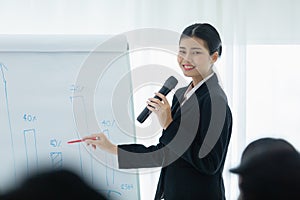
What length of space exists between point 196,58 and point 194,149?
0.39 metres

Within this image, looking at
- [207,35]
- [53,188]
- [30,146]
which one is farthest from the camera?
[30,146]

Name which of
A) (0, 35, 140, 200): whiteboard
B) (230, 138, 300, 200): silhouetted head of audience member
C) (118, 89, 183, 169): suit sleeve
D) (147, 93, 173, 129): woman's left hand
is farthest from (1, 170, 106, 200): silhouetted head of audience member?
(0, 35, 140, 200): whiteboard

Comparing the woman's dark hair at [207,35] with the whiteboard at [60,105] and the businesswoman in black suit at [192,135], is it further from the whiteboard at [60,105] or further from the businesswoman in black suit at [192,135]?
the whiteboard at [60,105]

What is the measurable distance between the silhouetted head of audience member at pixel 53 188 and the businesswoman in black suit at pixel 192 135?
1069 mm

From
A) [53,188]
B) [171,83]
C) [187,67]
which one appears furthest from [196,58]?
[53,188]

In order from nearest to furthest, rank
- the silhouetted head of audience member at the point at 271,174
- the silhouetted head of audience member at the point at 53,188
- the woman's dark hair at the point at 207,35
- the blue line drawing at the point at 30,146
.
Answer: the silhouetted head of audience member at the point at 53,188
the silhouetted head of audience member at the point at 271,174
the woman's dark hair at the point at 207,35
the blue line drawing at the point at 30,146

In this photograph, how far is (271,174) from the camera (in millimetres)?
866

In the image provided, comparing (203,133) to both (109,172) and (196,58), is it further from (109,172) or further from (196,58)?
(109,172)

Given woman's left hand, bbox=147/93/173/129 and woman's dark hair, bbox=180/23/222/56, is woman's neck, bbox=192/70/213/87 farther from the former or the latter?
woman's left hand, bbox=147/93/173/129

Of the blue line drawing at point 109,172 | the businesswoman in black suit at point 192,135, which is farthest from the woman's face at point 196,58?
the blue line drawing at point 109,172

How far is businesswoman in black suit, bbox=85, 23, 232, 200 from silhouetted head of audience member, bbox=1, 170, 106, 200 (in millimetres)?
1069

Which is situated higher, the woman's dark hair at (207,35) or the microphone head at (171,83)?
the woman's dark hair at (207,35)

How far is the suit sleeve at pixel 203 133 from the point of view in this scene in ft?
5.86

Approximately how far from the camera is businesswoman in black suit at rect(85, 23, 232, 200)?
5.88ft
